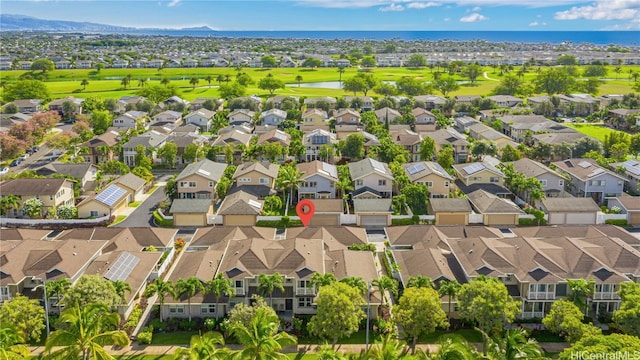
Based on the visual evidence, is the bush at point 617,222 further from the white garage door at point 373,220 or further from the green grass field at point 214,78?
the green grass field at point 214,78

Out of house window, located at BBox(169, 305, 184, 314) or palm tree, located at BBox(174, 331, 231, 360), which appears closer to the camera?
palm tree, located at BBox(174, 331, 231, 360)

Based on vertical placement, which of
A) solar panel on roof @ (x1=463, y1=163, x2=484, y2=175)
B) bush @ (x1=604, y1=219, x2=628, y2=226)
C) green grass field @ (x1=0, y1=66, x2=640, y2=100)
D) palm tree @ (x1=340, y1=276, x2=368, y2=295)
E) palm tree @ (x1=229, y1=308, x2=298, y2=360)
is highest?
green grass field @ (x1=0, y1=66, x2=640, y2=100)

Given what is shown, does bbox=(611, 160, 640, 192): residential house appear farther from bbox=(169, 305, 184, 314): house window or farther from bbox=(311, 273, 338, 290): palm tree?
bbox=(169, 305, 184, 314): house window

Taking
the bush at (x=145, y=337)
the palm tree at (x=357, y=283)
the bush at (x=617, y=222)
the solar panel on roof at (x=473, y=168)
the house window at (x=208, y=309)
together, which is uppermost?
the solar panel on roof at (x=473, y=168)

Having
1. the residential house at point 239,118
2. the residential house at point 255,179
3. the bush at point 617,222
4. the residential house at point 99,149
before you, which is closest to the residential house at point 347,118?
the residential house at point 239,118

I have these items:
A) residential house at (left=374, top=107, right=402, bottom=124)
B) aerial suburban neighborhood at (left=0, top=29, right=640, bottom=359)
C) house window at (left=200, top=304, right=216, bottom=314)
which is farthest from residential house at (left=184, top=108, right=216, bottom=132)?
house window at (left=200, top=304, right=216, bottom=314)

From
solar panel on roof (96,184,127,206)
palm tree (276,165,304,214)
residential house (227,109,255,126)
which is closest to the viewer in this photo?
solar panel on roof (96,184,127,206)

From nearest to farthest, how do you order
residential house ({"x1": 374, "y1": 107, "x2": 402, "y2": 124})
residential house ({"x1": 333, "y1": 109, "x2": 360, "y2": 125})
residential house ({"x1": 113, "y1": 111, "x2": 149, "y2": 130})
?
residential house ({"x1": 113, "y1": 111, "x2": 149, "y2": 130}) < residential house ({"x1": 333, "y1": 109, "x2": 360, "y2": 125}) < residential house ({"x1": 374, "y1": 107, "x2": 402, "y2": 124})
